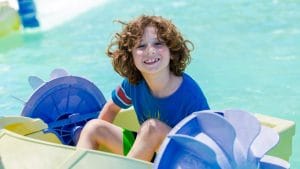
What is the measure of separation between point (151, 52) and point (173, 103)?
0.59 feet

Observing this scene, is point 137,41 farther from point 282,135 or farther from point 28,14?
point 28,14

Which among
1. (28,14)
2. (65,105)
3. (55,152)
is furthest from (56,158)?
(28,14)

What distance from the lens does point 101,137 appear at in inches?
77.9

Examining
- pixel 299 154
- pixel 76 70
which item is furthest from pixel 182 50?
pixel 76 70

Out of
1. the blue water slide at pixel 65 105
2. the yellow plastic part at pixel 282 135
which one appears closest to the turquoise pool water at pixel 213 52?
the yellow plastic part at pixel 282 135

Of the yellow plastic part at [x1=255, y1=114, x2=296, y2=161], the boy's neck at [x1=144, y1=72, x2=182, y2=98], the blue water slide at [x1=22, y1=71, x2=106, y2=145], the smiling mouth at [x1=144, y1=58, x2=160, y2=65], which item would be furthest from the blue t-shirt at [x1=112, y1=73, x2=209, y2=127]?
the blue water slide at [x1=22, y1=71, x2=106, y2=145]

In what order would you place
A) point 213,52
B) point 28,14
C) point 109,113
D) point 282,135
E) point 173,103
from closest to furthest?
point 173,103, point 282,135, point 109,113, point 213,52, point 28,14

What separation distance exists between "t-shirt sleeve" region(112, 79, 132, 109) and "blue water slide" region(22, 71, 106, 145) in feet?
0.87

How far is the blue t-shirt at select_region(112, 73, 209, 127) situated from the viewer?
1894 mm

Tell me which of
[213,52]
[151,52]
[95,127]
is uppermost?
[151,52]

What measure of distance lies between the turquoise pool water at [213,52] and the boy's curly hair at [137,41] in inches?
47.4

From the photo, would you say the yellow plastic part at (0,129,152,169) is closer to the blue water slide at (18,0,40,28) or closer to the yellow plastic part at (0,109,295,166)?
the yellow plastic part at (0,109,295,166)

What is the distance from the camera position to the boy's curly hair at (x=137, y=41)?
1877mm

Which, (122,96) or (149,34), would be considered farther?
(122,96)
